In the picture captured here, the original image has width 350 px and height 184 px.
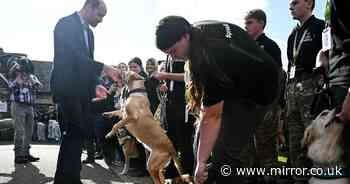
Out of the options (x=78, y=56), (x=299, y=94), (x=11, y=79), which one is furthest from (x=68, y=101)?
(x=11, y=79)

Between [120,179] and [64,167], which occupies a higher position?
[64,167]

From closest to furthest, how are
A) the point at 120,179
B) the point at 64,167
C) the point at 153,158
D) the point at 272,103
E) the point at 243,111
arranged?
1. the point at 243,111
2. the point at 272,103
3. the point at 64,167
4. the point at 153,158
5. the point at 120,179

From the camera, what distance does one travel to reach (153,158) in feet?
15.3

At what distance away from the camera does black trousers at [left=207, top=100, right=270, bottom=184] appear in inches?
91.8

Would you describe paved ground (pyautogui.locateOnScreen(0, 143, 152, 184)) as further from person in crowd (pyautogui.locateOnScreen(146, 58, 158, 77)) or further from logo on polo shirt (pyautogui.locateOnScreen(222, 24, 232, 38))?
logo on polo shirt (pyautogui.locateOnScreen(222, 24, 232, 38))

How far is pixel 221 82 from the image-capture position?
2291 mm

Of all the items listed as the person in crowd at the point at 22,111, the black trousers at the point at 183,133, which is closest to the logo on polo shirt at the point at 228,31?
the black trousers at the point at 183,133

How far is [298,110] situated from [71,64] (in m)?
2.09

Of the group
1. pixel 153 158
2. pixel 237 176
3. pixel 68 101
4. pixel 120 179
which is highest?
pixel 68 101

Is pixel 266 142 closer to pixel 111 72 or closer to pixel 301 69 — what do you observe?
pixel 301 69

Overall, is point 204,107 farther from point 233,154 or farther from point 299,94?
point 299,94

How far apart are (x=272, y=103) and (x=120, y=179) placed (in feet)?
10.5

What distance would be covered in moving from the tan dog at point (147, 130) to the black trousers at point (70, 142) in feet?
3.49

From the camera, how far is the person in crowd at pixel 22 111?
668 cm
